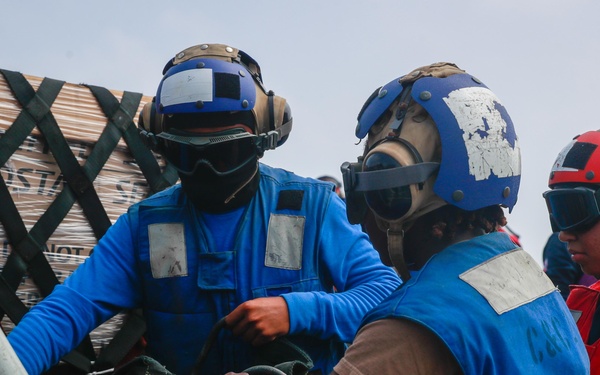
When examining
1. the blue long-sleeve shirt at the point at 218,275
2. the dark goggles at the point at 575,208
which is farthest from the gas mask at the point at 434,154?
the dark goggles at the point at 575,208

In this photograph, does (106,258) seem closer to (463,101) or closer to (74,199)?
(74,199)

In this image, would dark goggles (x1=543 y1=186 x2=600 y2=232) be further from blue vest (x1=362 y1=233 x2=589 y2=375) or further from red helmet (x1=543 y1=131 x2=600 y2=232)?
blue vest (x1=362 y1=233 x2=589 y2=375)

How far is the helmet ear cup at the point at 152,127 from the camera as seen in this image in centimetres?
411

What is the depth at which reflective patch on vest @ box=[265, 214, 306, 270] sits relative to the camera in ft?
13.0

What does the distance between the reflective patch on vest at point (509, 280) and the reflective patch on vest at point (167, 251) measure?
170 centimetres

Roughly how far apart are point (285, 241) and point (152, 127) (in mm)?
820

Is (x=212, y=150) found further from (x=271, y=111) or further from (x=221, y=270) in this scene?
(x=221, y=270)

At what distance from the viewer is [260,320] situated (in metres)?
3.64

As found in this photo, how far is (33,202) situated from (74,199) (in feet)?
0.76

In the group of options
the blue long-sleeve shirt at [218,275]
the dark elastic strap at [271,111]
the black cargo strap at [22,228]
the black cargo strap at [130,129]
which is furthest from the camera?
the black cargo strap at [130,129]

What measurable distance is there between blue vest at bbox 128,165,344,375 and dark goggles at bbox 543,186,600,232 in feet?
4.52

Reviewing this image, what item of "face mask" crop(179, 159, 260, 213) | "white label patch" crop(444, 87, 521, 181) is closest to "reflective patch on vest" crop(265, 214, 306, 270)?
"face mask" crop(179, 159, 260, 213)

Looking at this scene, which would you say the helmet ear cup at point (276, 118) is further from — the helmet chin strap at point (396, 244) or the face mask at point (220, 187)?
the helmet chin strap at point (396, 244)

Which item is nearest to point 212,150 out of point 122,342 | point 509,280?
point 122,342
